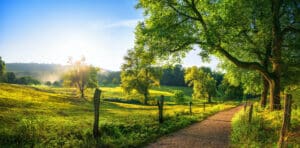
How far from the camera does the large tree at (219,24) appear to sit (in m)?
18.5

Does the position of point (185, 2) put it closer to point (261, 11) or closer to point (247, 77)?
point (261, 11)

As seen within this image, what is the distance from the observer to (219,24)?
1836 cm

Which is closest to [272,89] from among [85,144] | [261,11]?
[261,11]

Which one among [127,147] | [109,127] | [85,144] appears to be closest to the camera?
[85,144]

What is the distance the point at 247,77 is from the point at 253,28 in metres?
11.1

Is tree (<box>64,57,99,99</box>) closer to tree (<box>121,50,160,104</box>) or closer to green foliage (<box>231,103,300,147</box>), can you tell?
tree (<box>121,50,160,104</box>)

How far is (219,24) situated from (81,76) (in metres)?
55.0

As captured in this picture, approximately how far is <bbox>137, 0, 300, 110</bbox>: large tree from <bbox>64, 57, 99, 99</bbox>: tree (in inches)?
1940

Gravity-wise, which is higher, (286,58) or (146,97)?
(286,58)

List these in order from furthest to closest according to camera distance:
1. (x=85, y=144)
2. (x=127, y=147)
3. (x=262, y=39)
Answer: (x=262, y=39)
(x=127, y=147)
(x=85, y=144)

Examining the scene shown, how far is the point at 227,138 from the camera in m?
14.7

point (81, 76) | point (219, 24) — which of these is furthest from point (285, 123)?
point (81, 76)

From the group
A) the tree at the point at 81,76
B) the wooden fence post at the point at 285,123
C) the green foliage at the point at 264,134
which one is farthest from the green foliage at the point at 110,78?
the wooden fence post at the point at 285,123

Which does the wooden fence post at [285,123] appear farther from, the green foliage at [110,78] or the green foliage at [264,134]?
the green foliage at [110,78]
